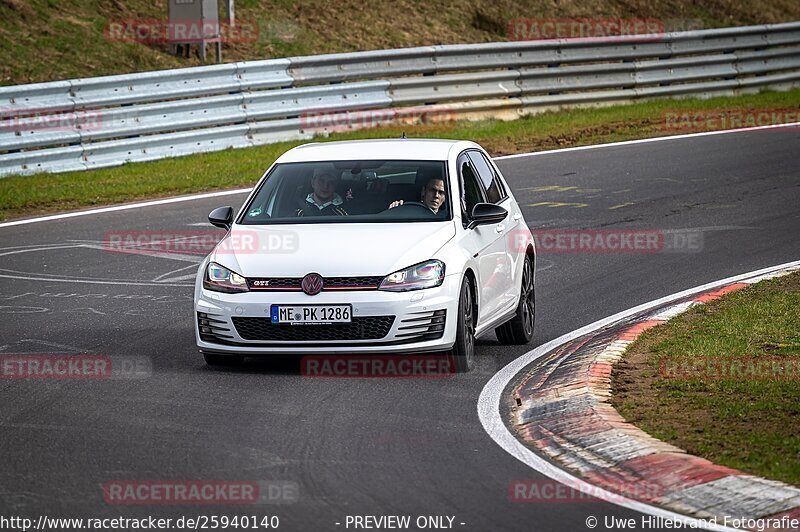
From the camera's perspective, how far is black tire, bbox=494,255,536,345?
35.9ft

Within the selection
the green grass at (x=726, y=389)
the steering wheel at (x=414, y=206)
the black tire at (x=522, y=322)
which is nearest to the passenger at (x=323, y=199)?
the steering wheel at (x=414, y=206)

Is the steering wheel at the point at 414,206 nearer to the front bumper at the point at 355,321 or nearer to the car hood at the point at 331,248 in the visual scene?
the car hood at the point at 331,248

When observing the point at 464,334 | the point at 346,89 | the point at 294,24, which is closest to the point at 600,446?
the point at 464,334

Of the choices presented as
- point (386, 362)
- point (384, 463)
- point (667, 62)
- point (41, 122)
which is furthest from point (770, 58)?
point (384, 463)

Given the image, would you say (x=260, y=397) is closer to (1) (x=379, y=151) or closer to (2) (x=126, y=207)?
(1) (x=379, y=151)

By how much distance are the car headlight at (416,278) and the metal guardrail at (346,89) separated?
34.2 feet

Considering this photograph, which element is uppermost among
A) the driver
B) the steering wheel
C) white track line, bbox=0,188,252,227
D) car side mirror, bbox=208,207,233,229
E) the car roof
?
the car roof

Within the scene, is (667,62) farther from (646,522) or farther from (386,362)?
(646,522)

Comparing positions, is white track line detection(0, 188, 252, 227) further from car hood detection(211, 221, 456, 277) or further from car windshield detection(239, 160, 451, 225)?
car hood detection(211, 221, 456, 277)

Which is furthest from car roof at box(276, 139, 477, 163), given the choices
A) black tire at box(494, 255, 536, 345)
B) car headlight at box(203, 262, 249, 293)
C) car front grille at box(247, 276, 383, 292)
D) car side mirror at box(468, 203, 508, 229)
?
car front grille at box(247, 276, 383, 292)

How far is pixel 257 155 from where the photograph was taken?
20.9 metres

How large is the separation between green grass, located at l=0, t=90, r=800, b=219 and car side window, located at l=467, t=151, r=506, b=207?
773 centimetres

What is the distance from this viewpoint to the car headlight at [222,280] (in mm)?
9602

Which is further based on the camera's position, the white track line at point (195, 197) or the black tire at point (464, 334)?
the white track line at point (195, 197)
